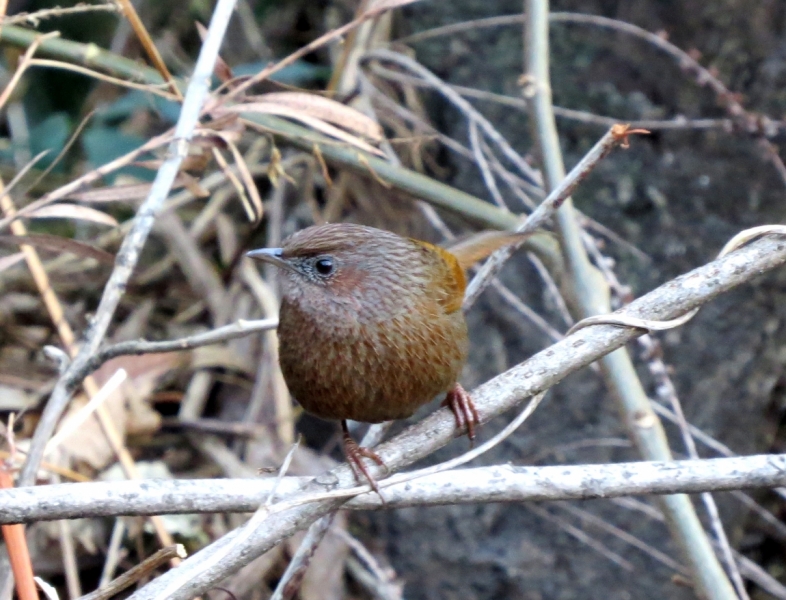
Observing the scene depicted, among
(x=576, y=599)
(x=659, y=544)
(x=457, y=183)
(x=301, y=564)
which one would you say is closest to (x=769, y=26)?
(x=457, y=183)

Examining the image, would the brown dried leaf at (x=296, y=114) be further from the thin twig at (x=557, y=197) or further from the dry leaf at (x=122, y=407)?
the dry leaf at (x=122, y=407)

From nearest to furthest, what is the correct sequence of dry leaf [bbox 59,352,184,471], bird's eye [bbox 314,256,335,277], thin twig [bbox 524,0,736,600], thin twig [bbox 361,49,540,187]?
bird's eye [bbox 314,256,335,277], thin twig [bbox 524,0,736,600], thin twig [bbox 361,49,540,187], dry leaf [bbox 59,352,184,471]

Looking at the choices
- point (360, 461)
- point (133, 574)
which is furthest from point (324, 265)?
point (133, 574)

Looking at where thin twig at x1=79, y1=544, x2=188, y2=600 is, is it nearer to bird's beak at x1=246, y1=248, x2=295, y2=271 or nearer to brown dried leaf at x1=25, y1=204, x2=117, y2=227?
bird's beak at x1=246, y1=248, x2=295, y2=271

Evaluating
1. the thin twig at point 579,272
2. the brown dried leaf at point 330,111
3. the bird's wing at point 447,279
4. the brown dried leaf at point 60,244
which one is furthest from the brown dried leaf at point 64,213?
the thin twig at point 579,272

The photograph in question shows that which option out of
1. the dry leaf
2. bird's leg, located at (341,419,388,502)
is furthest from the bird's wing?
the dry leaf

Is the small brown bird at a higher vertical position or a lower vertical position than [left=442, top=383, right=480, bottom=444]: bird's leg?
higher
